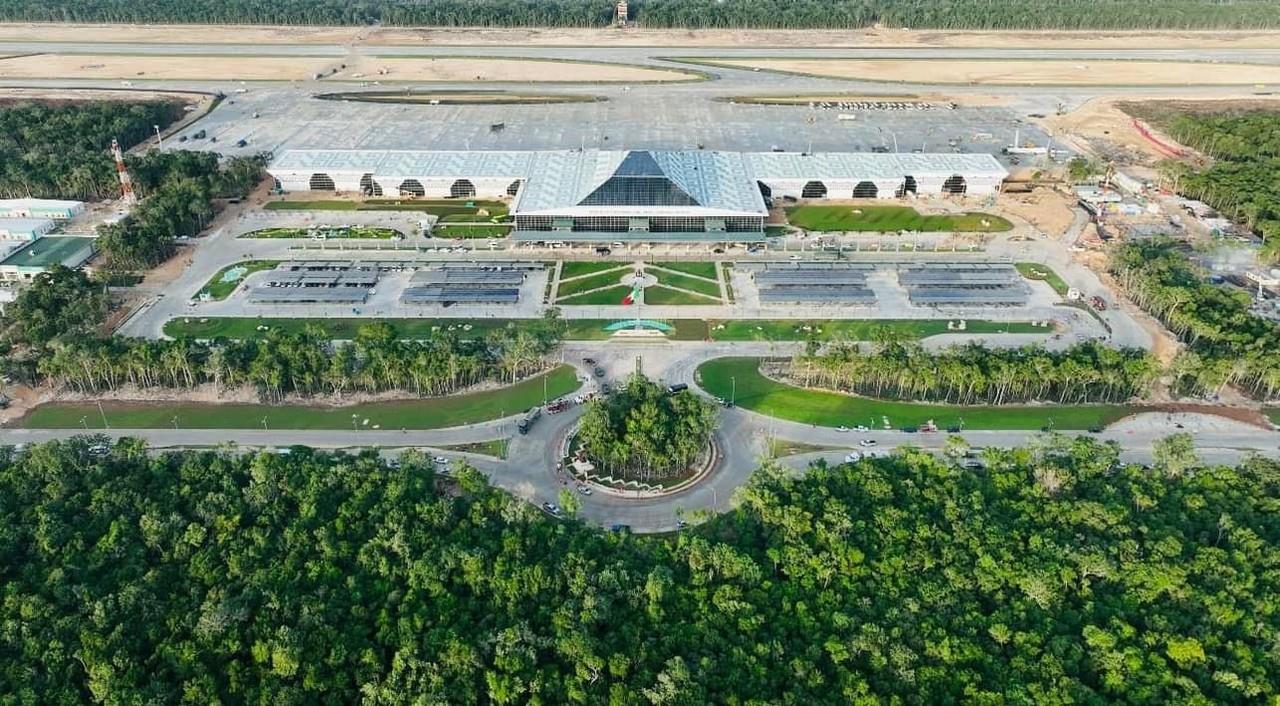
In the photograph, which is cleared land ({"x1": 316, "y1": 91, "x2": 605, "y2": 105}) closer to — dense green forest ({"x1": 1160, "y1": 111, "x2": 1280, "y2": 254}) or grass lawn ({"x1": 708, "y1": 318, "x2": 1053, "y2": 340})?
grass lawn ({"x1": 708, "y1": 318, "x2": 1053, "y2": 340})

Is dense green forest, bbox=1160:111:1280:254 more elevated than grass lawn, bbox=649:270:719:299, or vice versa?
dense green forest, bbox=1160:111:1280:254

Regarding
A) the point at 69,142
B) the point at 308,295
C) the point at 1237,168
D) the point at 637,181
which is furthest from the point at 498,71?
the point at 1237,168

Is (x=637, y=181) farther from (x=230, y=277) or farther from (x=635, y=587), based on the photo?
(x=635, y=587)

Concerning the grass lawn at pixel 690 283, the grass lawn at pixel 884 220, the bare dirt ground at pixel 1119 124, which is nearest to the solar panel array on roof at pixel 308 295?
the grass lawn at pixel 690 283

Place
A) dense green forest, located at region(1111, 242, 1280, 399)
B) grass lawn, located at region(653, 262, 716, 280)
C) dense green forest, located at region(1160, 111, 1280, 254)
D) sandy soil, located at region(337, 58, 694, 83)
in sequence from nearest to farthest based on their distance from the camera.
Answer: dense green forest, located at region(1111, 242, 1280, 399)
grass lawn, located at region(653, 262, 716, 280)
dense green forest, located at region(1160, 111, 1280, 254)
sandy soil, located at region(337, 58, 694, 83)

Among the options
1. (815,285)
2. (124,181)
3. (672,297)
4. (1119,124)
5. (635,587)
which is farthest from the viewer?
(1119,124)

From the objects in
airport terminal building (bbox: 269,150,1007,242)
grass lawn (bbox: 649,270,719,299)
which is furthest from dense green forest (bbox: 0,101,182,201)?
grass lawn (bbox: 649,270,719,299)
